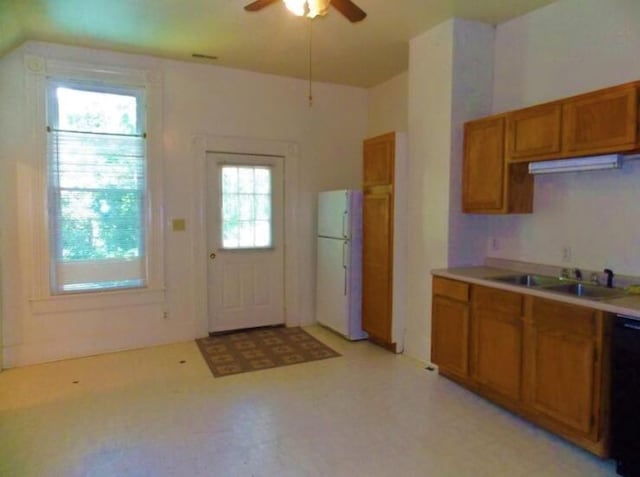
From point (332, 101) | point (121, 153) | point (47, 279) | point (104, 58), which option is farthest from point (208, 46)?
point (47, 279)

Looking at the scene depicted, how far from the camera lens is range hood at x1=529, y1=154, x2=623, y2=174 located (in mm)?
2711

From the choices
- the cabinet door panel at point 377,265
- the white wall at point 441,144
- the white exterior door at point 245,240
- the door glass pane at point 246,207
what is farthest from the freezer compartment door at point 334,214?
the white wall at point 441,144

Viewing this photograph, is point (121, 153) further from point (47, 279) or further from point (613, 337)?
point (613, 337)

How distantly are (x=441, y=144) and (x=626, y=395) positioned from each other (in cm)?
236

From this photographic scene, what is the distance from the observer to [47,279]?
4.18m

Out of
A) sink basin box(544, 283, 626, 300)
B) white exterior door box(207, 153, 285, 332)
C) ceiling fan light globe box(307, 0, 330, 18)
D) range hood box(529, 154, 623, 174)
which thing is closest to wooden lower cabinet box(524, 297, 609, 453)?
sink basin box(544, 283, 626, 300)

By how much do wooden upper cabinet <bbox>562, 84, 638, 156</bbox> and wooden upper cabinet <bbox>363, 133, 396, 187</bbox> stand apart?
1.64m

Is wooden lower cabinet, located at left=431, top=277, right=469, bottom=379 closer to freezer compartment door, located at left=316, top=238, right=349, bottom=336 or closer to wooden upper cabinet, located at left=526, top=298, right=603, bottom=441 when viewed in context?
wooden upper cabinet, located at left=526, top=298, right=603, bottom=441

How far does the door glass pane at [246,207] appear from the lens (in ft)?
16.5

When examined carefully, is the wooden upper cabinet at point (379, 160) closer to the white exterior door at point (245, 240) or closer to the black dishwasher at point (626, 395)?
the white exterior door at point (245, 240)

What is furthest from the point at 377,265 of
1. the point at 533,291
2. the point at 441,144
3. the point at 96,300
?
the point at 96,300

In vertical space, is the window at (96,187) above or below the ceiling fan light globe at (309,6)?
below

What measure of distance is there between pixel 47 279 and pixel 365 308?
313 centimetres

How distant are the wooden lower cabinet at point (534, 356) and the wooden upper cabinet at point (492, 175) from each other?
→ 0.70 meters
